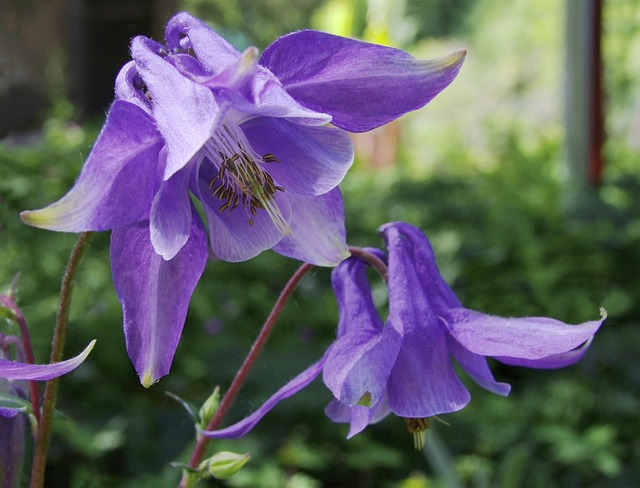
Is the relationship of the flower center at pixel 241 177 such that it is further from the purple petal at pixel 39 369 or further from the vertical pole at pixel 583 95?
the vertical pole at pixel 583 95

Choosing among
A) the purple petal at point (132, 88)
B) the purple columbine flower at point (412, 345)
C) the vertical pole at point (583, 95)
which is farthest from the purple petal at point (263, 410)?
the vertical pole at point (583, 95)

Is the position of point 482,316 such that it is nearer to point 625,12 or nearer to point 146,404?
point 146,404

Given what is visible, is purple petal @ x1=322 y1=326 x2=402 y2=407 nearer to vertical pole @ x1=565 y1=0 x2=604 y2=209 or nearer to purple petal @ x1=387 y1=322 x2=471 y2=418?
purple petal @ x1=387 y1=322 x2=471 y2=418


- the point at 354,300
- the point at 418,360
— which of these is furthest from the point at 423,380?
the point at 354,300

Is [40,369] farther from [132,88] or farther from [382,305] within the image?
[382,305]

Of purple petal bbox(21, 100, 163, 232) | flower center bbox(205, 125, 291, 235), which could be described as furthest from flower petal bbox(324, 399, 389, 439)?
purple petal bbox(21, 100, 163, 232)
